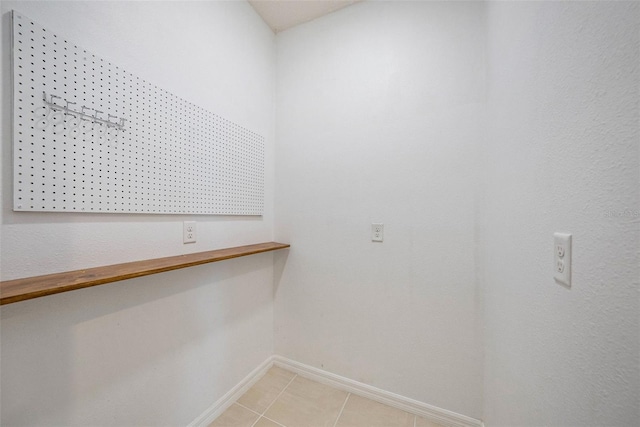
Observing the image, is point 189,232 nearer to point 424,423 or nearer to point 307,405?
point 307,405

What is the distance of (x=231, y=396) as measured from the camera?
1539mm

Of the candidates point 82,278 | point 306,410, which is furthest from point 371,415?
point 82,278

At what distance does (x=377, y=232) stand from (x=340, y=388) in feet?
3.74

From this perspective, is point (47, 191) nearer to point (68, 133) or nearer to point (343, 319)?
point (68, 133)

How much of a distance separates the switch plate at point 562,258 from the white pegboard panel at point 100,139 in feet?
4.88

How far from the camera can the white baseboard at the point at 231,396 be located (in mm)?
1368

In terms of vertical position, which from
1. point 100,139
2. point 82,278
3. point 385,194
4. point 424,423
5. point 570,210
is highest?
point 100,139

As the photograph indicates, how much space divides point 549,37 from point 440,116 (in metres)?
0.77

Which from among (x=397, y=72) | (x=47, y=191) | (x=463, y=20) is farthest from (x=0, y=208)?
(x=463, y=20)

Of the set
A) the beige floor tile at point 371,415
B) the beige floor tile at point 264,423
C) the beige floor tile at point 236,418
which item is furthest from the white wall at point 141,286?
the beige floor tile at point 371,415

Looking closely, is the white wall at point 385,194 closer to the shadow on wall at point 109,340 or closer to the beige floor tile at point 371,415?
the beige floor tile at point 371,415

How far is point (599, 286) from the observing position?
48cm

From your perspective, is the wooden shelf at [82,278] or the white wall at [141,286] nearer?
the wooden shelf at [82,278]

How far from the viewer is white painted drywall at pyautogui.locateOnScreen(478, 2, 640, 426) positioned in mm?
417
